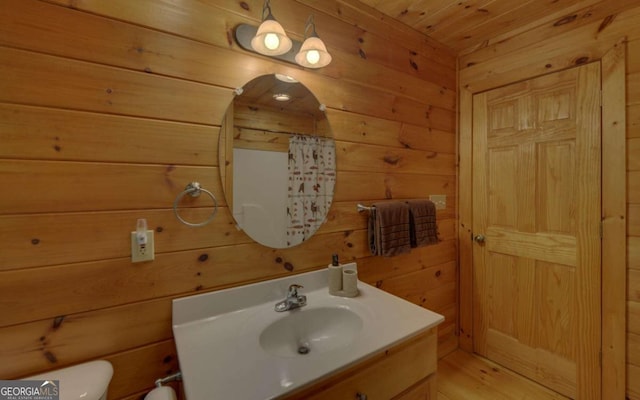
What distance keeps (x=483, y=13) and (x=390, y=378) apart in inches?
76.8

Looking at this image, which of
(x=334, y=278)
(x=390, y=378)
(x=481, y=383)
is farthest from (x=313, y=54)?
(x=481, y=383)

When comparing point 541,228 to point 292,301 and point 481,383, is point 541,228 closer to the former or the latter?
point 481,383

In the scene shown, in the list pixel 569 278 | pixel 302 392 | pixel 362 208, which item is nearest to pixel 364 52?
pixel 362 208

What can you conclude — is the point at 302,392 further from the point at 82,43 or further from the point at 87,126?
the point at 82,43

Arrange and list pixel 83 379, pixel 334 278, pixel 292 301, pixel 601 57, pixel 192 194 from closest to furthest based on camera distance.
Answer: pixel 83 379 → pixel 192 194 → pixel 292 301 → pixel 334 278 → pixel 601 57

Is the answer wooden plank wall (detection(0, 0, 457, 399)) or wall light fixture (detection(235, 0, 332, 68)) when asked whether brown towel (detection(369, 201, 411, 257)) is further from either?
wall light fixture (detection(235, 0, 332, 68))

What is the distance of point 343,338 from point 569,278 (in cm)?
146

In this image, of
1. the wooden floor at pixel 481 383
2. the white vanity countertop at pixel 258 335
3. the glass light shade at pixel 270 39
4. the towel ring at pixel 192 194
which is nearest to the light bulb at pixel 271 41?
the glass light shade at pixel 270 39

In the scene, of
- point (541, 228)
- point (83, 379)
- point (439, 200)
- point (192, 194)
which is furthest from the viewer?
point (439, 200)

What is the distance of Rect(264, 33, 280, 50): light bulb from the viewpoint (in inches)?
42.6

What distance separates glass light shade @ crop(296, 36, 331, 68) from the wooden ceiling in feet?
1.85

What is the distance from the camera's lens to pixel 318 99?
4.48ft

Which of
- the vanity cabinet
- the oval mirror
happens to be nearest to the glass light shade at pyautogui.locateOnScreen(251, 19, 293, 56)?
the oval mirror

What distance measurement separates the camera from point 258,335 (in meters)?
0.96
